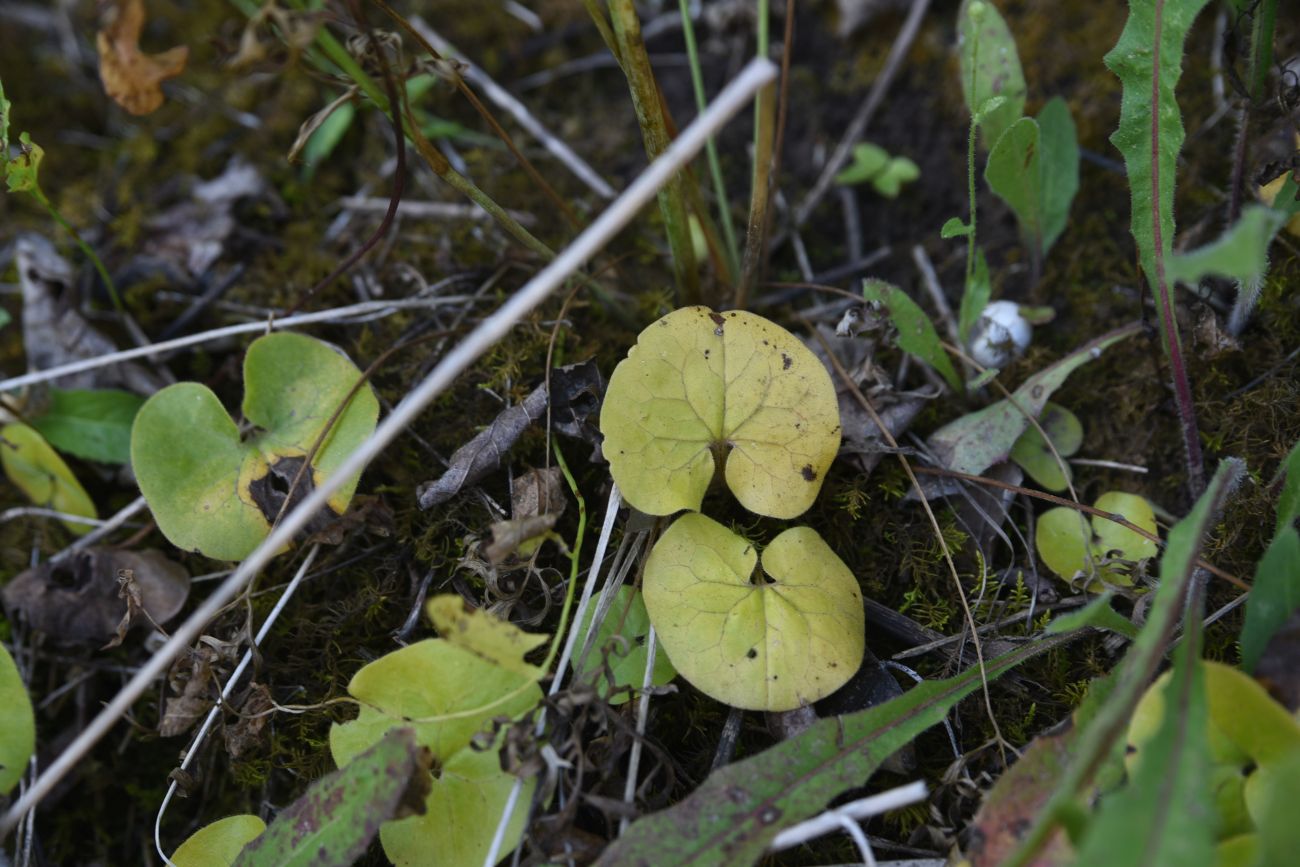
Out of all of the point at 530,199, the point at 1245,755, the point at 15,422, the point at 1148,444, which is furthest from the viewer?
the point at 530,199

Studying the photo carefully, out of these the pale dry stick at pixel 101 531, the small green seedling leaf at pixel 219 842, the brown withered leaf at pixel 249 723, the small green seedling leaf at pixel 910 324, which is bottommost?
the small green seedling leaf at pixel 219 842

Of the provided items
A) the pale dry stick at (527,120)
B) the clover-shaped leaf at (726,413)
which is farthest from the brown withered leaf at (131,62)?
the clover-shaped leaf at (726,413)

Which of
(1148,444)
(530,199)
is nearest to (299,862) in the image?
(530,199)

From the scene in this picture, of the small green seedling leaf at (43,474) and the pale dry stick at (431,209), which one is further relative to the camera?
the pale dry stick at (431,209)

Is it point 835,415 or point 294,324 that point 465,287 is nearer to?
point 294,324

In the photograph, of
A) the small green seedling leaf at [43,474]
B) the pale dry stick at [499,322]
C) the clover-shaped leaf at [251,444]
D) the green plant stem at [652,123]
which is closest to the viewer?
the pale dry stick at [499,322]

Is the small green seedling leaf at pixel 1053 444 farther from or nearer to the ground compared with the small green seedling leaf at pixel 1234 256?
nearer to the ground

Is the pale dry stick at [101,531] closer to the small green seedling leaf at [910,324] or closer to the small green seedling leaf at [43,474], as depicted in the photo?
the small green seedling leaf at [43,474]

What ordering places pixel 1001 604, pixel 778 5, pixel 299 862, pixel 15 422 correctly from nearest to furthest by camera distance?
pixel 299 862 < pixel 1001 604 < pixel 15 422 < pixel 778 5
